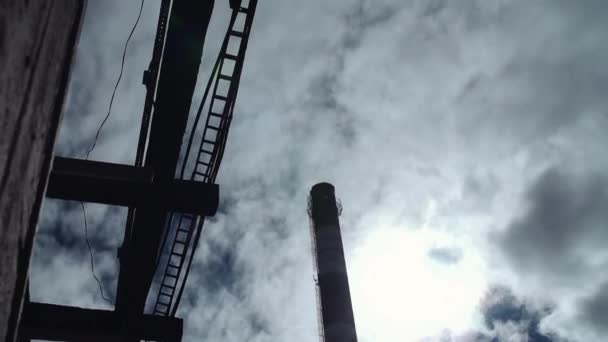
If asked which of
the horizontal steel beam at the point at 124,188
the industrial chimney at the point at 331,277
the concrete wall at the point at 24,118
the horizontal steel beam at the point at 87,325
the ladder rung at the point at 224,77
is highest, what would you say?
the industrial chimney at the point at 331,277

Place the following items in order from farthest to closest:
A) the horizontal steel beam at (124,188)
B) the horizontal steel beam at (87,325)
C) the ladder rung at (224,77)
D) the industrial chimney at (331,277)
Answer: the industrial chimney at (331,277), the horizontal steel beam at (87,325), the ladder rung at (224,77), the horizontal steel beam at (124,188)

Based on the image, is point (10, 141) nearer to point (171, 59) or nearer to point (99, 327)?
point (171, 59)

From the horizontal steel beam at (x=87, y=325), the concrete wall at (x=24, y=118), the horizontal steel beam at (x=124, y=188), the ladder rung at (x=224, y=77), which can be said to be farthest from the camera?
the horizontal steel beam at (x=87, y=325)

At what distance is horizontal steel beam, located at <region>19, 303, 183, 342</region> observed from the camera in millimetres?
6328

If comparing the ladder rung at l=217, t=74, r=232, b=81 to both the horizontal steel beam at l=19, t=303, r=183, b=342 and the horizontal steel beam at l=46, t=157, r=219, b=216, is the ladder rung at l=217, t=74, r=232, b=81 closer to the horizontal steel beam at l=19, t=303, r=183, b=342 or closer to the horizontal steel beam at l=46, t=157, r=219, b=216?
the horizontal steel beam at l=46, t=157, r=219, b=216

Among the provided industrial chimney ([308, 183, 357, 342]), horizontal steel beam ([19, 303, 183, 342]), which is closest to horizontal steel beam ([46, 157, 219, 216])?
horizontal steel beam ([19, 303, 183, 342])

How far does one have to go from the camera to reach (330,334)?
2162 cm

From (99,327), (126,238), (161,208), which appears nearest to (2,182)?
(161,208)

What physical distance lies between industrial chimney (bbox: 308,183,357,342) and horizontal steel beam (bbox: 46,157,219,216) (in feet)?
57.9

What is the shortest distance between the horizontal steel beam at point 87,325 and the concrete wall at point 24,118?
626cm

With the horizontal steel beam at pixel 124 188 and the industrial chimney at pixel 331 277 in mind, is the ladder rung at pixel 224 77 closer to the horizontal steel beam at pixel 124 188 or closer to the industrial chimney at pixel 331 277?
the horizontal steel beam at pixel 124 188

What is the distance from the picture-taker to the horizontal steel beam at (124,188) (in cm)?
424

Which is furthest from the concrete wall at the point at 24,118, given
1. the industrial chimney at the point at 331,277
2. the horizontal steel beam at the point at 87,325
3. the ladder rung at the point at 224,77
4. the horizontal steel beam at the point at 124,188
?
the industrial chimney at the point at 331,277

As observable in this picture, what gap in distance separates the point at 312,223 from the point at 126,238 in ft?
66.6
